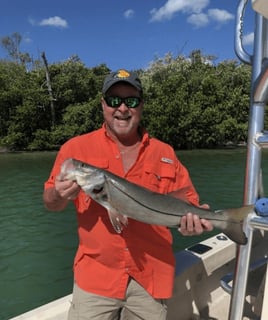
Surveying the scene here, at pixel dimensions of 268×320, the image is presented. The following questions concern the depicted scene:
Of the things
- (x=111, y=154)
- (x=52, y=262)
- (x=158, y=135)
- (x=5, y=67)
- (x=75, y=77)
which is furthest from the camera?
(x=5, y=67)

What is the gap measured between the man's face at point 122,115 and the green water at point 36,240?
158 inches

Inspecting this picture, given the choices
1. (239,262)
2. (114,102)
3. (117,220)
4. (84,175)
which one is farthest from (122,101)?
(239,262)

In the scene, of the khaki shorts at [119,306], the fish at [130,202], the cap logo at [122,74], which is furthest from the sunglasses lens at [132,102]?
the khaki shorts at [119,306]

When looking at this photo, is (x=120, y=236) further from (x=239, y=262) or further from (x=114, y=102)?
(x=114, y=102)

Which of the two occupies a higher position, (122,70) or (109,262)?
(122,70)

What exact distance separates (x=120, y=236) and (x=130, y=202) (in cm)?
26

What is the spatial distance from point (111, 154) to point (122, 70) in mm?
570

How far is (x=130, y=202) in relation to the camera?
2205 mm

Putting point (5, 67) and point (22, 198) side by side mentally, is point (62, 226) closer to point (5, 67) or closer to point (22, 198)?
point (22, 198)

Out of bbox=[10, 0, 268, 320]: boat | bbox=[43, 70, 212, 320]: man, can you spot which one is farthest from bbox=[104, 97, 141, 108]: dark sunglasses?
bbox=[10, 0, 268, 320]: boat

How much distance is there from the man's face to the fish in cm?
43

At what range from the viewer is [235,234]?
6.79 ft

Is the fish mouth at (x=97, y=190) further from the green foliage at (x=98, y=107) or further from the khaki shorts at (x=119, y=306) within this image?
the green foliage at (x=98, y=107)

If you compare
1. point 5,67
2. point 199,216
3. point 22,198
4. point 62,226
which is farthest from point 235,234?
point 5,67
